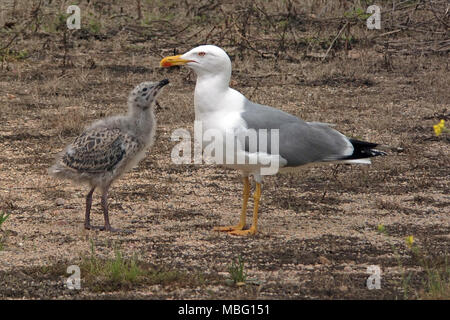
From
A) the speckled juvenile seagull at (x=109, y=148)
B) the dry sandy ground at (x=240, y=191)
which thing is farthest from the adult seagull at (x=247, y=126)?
the dry sandy ground at (x=240, y=191)

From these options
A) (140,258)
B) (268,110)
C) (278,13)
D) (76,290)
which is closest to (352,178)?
(268,110)

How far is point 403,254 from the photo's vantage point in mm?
5461

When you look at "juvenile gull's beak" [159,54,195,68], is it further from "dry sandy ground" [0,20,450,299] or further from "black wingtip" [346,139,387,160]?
"black wingtip" [346,139,387,160]

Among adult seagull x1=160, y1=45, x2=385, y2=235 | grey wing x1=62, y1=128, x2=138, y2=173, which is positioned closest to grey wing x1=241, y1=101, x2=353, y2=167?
adult seagull x1=160, y1=45, x2=385, y2=235

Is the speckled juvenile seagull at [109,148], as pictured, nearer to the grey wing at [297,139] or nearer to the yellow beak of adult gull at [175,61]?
the yellow beak of adult gull at [175,61]

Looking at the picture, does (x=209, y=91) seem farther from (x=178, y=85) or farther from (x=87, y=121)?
(x=178, y=85)

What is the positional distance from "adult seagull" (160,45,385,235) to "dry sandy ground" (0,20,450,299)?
46 cm

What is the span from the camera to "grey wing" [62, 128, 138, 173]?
19.3ft

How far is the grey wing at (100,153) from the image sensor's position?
588 cm

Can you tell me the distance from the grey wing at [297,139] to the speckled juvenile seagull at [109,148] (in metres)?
0.72

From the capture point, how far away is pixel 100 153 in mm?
5871

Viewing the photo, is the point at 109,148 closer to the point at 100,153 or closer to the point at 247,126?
the point at 100,153

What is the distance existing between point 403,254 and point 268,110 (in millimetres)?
1363

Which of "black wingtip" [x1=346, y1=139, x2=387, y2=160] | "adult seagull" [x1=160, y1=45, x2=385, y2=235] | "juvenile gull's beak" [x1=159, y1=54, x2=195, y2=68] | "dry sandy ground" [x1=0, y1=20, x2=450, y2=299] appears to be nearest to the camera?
"dry sandy ground" [x1=0, y1=20, x2=450, y2=299]
